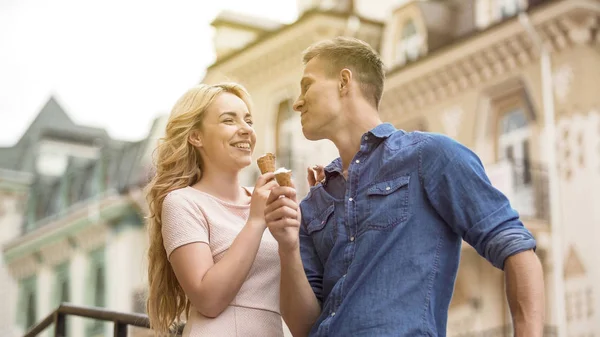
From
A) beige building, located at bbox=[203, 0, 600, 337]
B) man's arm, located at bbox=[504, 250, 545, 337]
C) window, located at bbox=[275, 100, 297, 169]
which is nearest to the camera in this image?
man's arm, located at bbox=[504, 250, 545, 337]

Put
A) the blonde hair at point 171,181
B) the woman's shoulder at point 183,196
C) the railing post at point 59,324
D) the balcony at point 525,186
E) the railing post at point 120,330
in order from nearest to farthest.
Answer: the woman's shoulder at point 183,196, the blonde hair at point 171,181, the railing post at point 120,330, the railing post at point 59,324, the balcony at point 525,186

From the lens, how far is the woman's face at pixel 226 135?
3334mm

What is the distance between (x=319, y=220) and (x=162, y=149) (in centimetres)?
66

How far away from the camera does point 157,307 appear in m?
3.37

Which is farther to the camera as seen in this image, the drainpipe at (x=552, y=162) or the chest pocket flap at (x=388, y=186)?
the drainpipe at (x=552, y=162)


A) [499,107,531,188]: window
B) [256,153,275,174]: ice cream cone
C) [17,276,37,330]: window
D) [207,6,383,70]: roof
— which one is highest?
[207,6,383,70]: roof

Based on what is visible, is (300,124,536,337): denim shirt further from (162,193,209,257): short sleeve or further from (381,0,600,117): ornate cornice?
(381,0,600,117): ornate cornice

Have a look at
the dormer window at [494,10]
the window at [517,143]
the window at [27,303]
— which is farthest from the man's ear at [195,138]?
the window at [27,303]

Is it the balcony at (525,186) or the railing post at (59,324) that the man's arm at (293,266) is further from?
the balcony at (525,186)

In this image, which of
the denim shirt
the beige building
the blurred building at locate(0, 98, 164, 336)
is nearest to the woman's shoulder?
the denim shirt

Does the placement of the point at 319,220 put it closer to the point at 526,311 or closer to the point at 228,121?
the point at 228,121

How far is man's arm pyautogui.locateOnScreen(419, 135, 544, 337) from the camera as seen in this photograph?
263 centimetres

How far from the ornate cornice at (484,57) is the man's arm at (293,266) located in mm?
11292

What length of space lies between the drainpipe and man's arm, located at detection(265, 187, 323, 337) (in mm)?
11178
